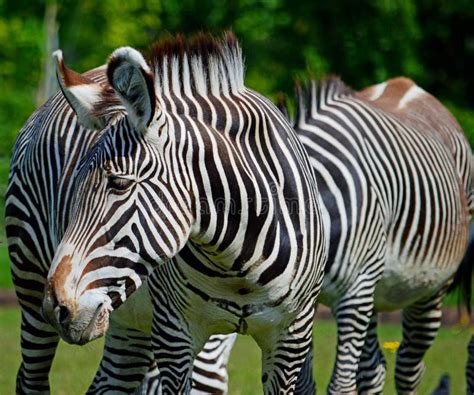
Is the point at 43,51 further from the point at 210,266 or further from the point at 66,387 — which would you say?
the point at 210,266

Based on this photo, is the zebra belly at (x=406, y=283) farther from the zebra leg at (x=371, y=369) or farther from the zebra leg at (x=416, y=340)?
the zebra leg at (x=416, y=340)

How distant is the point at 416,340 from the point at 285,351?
12.9 feet

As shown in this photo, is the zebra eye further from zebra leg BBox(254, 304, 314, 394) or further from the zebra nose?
zebra leg BBox(254, 304, 314, 394)

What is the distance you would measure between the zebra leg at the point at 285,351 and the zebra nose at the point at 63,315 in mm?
1206

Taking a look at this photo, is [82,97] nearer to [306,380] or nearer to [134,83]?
[134,83]

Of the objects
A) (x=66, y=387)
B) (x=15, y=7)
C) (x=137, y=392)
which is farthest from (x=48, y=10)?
(x=137, y=392)

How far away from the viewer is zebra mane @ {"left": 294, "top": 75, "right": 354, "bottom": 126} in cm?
747

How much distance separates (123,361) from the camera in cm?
664

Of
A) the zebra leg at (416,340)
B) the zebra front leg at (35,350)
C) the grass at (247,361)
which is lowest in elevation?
the grass at (247,361)

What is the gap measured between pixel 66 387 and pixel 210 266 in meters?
5.07

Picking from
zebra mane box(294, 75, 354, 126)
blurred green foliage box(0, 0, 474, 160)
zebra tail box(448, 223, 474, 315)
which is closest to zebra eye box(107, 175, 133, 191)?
zebra mane box(294, 75, 354, 126)

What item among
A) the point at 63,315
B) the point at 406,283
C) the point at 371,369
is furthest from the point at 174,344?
the point at 371,369

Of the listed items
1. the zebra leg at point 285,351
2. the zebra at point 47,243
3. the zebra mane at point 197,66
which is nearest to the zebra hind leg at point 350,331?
the zebra at point 47,243

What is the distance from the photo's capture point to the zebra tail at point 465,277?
373 inches
